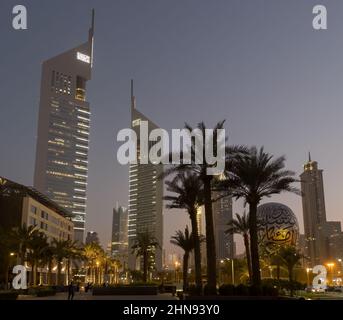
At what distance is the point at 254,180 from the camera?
3522 centimetres

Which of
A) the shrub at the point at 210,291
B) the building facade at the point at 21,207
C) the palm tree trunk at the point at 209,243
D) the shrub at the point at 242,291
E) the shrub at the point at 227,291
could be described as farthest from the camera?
the building facade at the point at 21,207

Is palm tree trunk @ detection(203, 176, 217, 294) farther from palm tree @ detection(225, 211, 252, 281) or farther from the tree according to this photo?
palm tree @ detection(225, 211, 252, 281)

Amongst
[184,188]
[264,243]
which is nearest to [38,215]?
[264,243]

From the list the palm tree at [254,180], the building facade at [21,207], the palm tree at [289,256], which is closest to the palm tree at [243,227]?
the palm tree at [289,256]

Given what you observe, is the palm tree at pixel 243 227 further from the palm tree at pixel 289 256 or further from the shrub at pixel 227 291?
the shrub at pixel 227 291

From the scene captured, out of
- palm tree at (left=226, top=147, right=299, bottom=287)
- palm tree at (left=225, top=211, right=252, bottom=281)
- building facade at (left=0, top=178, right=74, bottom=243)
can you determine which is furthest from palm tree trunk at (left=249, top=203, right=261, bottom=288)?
building facade at (left=0, top=178, right=74, bottom=243)

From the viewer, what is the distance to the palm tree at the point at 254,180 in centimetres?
3465

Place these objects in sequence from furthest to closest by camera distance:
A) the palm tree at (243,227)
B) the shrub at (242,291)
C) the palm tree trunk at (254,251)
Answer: the palm tree at (243,227) < the palm tree trunk at (254,251) < the shrub at (242,291)

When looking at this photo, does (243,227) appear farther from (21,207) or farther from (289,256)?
(21,207)

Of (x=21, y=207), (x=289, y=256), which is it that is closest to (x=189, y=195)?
(x=289, y=256)

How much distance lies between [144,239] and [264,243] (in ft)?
82.2

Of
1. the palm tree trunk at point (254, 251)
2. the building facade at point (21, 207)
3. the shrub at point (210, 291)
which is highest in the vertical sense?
the building facade at point (21, 207)

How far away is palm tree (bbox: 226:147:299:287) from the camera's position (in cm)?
3465
